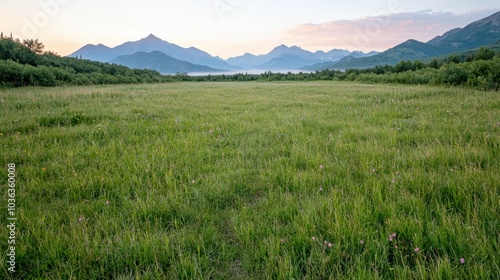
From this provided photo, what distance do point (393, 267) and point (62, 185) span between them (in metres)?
4.33

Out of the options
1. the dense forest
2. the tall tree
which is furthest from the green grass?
the tall tree

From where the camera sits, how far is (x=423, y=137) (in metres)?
5.54

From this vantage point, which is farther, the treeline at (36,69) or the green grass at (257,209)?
the treeline at (36,69)

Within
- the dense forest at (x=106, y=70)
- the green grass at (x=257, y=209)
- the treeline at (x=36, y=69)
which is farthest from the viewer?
the treeline at (x=36, y=69)

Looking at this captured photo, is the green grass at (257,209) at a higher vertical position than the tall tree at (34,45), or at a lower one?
lower

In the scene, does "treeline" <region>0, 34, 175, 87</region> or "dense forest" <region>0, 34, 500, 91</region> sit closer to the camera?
"dense forest" <region>0, 34, 500, 91</region>

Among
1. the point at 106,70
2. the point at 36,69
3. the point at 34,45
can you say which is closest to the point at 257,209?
the point at 36,69

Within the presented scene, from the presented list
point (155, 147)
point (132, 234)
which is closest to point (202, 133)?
point (155, 147)

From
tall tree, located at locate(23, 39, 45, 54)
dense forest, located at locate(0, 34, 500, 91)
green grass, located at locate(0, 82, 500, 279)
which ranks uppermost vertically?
tall tree, located at locate(23, 39, 45, 54)

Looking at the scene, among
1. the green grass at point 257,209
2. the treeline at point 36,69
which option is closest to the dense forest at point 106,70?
the treeline at point 36,69

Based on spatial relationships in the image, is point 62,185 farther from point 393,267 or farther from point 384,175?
point 384,175
